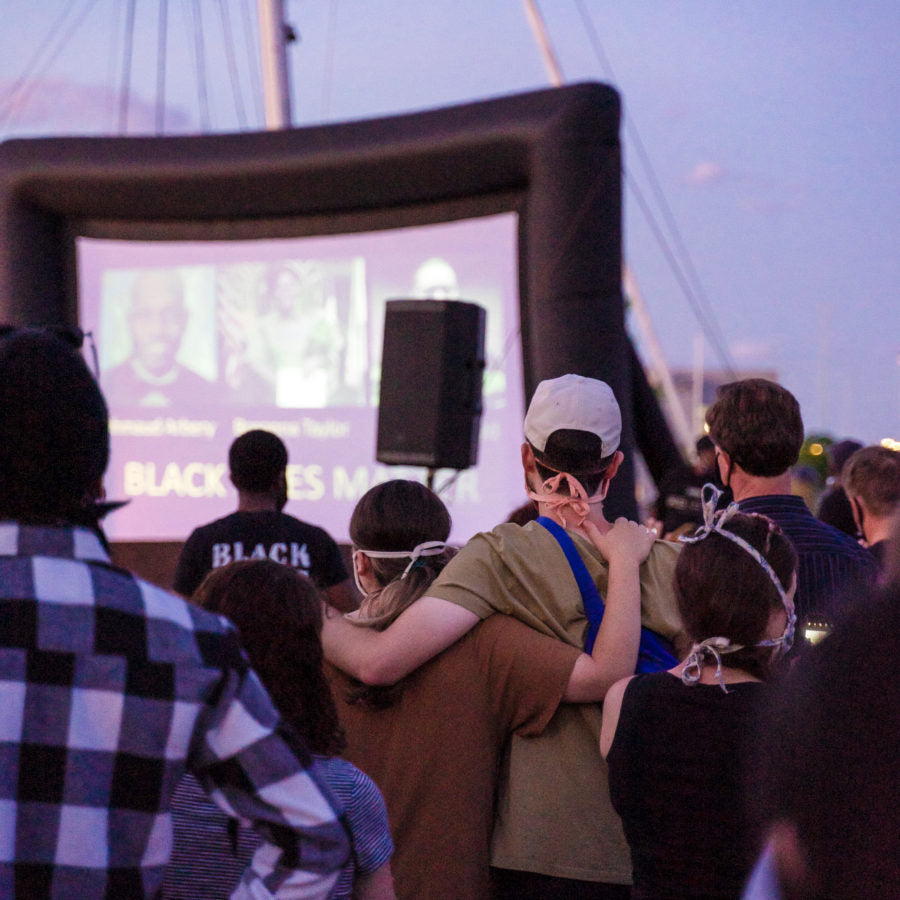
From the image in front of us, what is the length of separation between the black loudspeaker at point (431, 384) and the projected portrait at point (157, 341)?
2.56 metres

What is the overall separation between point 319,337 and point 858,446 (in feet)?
12.4

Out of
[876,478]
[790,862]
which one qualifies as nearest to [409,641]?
[790,862]

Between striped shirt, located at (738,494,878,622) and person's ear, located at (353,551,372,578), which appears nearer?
person's ear, located at (353,551,372,578)

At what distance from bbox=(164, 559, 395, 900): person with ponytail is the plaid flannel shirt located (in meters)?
0.31

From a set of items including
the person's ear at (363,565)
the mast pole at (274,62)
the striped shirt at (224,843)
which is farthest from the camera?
the mast pole at (274,62)

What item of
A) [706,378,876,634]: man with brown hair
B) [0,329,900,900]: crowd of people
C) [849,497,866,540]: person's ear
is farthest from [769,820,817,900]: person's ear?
[849,497,866,540]: person's ear

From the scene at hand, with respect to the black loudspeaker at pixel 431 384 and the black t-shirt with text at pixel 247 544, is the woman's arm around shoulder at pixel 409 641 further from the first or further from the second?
the black loudspeaker at pixel 431 384

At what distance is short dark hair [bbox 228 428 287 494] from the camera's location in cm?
367

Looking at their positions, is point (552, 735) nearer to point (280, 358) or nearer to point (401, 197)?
point (401, 197)

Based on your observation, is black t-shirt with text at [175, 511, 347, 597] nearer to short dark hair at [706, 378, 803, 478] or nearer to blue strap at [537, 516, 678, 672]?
short dark hair at [706, 378, 803, 478]

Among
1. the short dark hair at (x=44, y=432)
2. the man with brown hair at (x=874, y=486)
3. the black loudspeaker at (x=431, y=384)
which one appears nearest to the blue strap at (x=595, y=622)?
the short dark hair at (x=44, y=432)

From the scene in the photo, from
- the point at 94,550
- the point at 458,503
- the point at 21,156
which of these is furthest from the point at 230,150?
the point at 94,550

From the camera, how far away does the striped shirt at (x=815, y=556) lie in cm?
219

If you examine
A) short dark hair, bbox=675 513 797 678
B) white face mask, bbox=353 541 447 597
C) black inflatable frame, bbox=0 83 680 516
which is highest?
black inflatable frame, bbox=0 83 680 516
